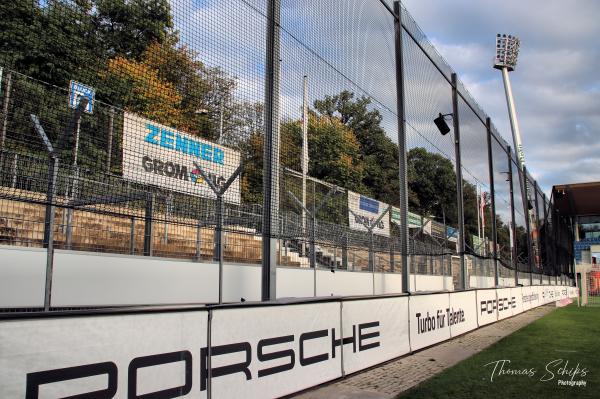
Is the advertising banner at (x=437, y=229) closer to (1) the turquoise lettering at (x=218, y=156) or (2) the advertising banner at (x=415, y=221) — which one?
(2) the advertising banner at (x=415, y=221)

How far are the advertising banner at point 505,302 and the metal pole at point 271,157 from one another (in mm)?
10589

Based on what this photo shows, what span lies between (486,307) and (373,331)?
7087 millimetres

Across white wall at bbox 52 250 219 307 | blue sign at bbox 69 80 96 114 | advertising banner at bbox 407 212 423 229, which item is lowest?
white wall at bbox 52 250 219 307

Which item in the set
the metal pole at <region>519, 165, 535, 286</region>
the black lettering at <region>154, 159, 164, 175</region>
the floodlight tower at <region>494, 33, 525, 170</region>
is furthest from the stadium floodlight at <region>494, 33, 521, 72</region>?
the black lettering at <region>154, 159, 164, 175</region>

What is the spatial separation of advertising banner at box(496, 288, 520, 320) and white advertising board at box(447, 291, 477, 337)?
308 centimetres

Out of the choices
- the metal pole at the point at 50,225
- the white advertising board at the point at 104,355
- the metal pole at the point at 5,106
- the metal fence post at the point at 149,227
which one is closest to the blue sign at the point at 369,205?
the metal fence post at the point at 149,227

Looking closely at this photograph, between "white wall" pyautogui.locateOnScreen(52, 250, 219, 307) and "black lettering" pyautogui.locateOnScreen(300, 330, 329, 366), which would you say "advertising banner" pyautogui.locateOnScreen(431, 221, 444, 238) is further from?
"black lettering" pyautogui.locateOnScreen(300, 330, 329, 366)

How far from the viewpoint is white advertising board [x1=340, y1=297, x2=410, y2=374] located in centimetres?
612

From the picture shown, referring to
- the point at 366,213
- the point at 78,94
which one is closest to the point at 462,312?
the point at 366,213

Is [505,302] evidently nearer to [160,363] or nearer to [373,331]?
[373,331]

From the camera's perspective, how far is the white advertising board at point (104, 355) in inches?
113

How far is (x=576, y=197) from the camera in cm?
5288

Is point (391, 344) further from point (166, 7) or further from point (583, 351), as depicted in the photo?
point (166, 7)

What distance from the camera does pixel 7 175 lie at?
4016mm
